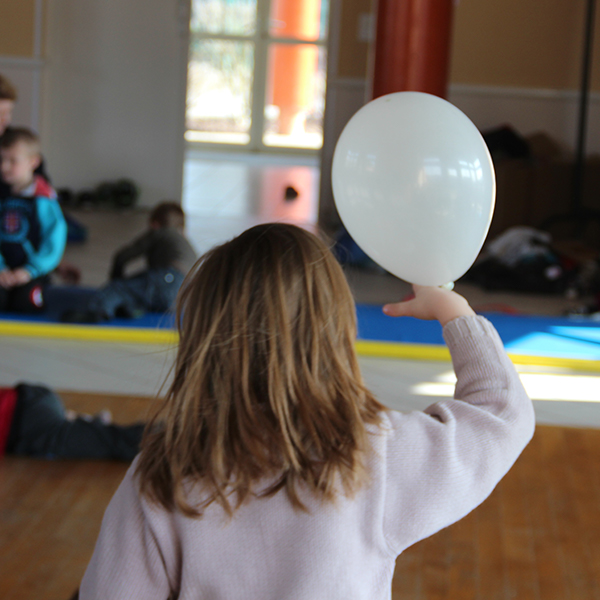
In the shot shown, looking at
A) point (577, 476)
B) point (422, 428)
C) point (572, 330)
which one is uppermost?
point (422, 428)

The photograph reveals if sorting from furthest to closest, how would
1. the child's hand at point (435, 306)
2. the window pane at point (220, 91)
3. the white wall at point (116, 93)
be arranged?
1. the window pane at point (220, 91)
2. the white wall at point (116, 93)
3. the child's hand at point (435, 306)

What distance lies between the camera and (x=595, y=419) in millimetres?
2738

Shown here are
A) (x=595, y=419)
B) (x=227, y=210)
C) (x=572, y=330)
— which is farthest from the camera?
(x=227, y=210)

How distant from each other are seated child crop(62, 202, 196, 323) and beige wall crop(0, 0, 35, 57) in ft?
11.6

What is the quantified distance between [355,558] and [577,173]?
492 centimetres

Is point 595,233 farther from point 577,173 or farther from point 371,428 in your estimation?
point 371,428

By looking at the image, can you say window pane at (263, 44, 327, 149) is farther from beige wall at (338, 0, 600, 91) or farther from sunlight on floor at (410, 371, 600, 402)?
sunlight on floor at (410, 371, 600, 402)

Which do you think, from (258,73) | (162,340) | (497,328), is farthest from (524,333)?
(258,73)

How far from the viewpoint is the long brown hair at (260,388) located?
31.3 inches

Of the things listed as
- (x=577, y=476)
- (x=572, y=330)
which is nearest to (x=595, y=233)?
(x=572, y=330)

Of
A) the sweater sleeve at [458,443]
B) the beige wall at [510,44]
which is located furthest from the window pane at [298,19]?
the sweater sleeve at [458,443]

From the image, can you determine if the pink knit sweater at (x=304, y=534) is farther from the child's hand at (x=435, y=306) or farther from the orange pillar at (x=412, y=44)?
the orange pillar at (x=412, y=44)

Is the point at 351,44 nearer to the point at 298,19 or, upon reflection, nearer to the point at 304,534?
the point at 298,19

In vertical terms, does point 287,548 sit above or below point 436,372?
above
